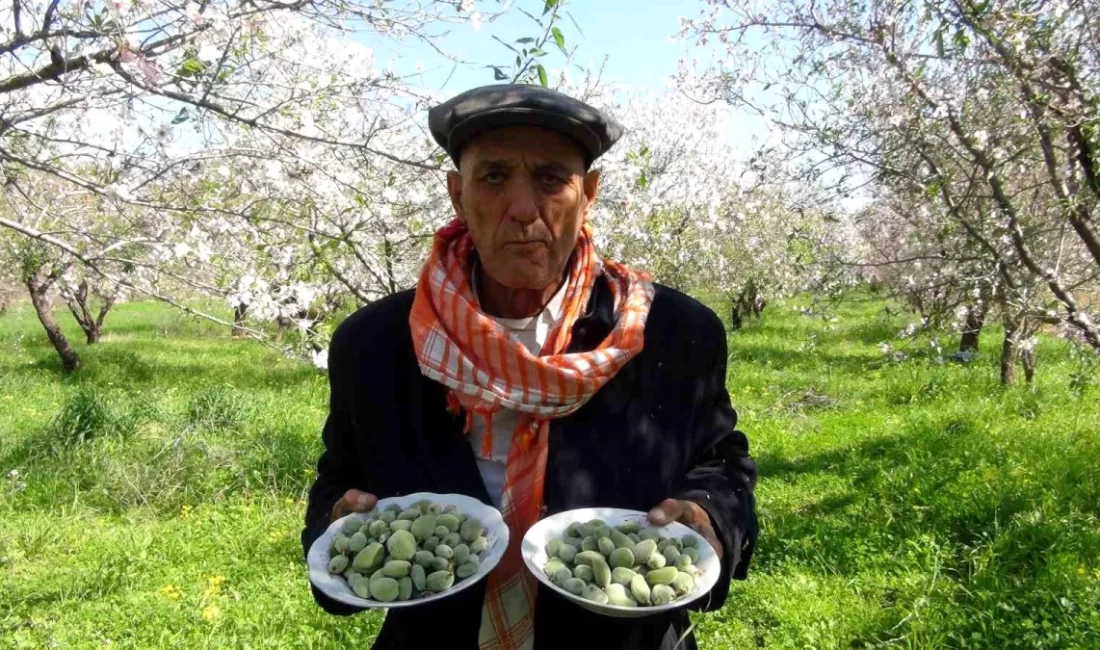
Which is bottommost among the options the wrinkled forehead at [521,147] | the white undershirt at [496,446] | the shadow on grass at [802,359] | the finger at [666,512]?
the shadow on grass at [802,359]

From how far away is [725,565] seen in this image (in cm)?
161

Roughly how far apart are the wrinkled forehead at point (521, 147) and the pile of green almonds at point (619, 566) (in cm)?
70

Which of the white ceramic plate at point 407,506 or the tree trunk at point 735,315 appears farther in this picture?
the tree trunk at point 735,315

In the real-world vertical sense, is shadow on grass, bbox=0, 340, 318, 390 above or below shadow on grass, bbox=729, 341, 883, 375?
below

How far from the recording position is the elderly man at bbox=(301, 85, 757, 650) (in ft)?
5.07

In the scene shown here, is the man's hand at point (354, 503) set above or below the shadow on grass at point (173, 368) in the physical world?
above

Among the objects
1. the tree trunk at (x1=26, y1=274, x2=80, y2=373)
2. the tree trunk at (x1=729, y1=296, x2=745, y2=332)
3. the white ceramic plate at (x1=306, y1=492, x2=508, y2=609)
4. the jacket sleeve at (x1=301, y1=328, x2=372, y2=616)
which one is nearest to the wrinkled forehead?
the jacket sleeve at (x1=301, y1=328, x2=372, y2=616)

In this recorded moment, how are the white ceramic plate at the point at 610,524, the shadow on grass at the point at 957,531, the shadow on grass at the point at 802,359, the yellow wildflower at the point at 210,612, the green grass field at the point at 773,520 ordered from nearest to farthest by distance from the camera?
the white ceramic plate at the point at 610,524 → the shadow on grass at the point at 957,531 → the green grass field at the point at 773,520 → the yellow wildflower at the point at 210,612 → the shadow on grass at the point at 802,359

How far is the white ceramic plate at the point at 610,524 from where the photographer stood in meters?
1.32

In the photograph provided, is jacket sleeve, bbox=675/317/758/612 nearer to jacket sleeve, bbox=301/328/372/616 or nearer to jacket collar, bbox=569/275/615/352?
jacket collar, bbox=569/275/615/352

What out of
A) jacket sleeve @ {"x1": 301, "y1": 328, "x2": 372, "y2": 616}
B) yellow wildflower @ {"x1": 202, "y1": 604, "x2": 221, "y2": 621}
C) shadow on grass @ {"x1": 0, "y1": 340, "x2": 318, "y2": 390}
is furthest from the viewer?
shadow on grass @ {"x1": 0, "y1": 340, "x2": 318, "y2": 390}

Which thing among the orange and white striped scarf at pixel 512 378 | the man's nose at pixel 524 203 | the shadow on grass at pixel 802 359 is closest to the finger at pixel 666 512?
the orange and white striped scarf at pixel 512 378

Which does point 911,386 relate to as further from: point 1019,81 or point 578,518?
point 578,518

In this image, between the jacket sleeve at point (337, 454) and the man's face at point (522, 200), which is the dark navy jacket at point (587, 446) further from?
the man's face at point (522, 200)
